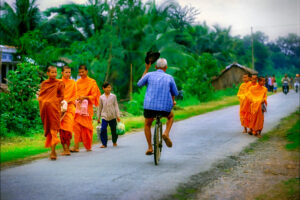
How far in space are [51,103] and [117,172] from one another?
5.53 feet

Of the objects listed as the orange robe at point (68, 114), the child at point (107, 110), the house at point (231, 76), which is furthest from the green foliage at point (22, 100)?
the house at point (231, 76)

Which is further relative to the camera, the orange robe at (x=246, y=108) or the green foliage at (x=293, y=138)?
the orange robe at (x=246, y=108)

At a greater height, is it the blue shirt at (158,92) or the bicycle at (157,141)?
the blue shirt at (158,92)

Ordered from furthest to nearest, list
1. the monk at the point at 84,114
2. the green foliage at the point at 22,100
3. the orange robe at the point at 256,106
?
the orange robe at the point at 256,106
the green foliage at the point at 22,100
the monk at the point at 84,114

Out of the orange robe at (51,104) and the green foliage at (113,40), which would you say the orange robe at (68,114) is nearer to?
the orange robe at (51,104)

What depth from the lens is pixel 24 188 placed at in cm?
502

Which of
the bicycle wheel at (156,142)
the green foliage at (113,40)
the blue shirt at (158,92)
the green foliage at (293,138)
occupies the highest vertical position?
the green foliage at (113,40)

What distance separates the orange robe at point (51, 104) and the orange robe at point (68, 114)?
0.66m

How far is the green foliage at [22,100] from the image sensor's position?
34.1ft

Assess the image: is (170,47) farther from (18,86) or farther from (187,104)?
(18,86)

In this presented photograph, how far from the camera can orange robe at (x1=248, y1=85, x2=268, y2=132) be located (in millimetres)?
10574

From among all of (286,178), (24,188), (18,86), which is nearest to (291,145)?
(286,178)

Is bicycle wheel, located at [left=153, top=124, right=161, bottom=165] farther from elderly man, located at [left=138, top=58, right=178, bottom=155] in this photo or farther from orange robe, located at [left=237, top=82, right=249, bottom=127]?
orange robe, located at [left=237, top=82, right=249, bottom=127]

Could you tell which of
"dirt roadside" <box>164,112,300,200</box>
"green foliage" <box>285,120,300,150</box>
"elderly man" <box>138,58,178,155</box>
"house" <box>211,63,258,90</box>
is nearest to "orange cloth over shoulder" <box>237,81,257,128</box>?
"green foliage" <box>285,120,300,150</box>
